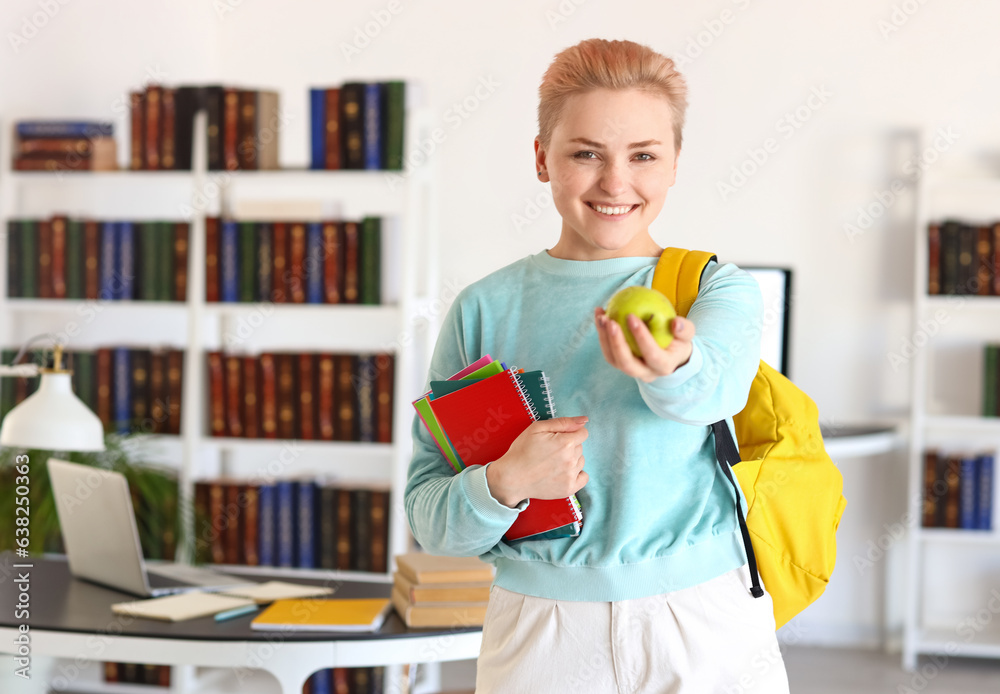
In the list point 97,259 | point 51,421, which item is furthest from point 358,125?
point 51,421

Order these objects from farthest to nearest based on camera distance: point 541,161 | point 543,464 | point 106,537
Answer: point 106,537, point 541,161, point 543,464

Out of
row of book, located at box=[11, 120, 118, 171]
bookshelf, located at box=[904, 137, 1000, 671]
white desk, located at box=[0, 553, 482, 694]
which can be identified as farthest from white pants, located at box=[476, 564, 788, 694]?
bookshelf, located at box=[904, 137, 1000, 671]

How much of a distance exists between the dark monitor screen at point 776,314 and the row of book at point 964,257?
0.75m

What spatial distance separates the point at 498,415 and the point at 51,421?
1476 mm

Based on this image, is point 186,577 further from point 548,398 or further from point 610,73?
point 610,73

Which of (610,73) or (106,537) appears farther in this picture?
(106,537)

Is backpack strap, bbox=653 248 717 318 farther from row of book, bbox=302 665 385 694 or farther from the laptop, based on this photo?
row of book, bbox=302 665 385 694

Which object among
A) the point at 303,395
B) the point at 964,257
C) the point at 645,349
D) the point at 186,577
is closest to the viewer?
the point at 645,349

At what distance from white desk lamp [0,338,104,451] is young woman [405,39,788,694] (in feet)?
4.48

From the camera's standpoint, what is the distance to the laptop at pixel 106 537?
6.59ft

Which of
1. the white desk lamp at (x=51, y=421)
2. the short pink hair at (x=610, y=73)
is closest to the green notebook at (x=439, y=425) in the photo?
the short pink hair at (x=610, y=73)

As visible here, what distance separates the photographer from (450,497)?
0.97m

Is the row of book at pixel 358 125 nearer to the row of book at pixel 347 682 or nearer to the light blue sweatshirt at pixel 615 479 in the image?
the row of book at pixel 347 682

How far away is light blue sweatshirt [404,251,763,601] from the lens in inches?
37.4
